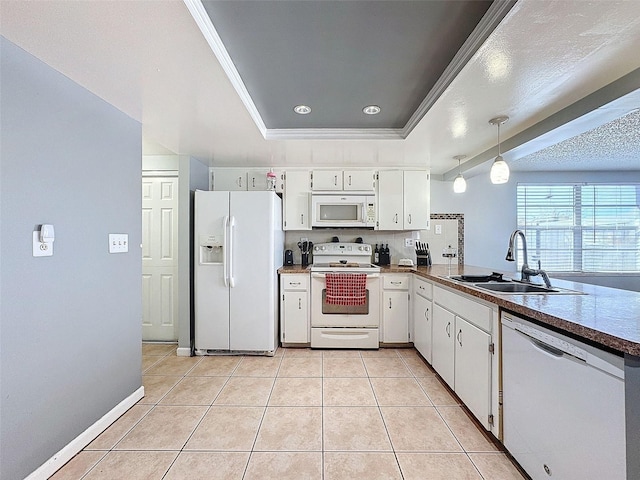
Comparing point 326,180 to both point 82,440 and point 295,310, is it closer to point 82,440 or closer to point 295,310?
point 295,310

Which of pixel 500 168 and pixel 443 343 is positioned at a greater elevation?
pixel 500 168

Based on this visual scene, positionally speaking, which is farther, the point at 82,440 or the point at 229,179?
the point at 229,179

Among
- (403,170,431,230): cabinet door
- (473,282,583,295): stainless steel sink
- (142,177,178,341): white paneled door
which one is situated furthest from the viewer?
(403,170,431,230): cabinet door

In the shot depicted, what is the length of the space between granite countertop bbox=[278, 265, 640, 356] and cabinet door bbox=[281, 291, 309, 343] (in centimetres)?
185

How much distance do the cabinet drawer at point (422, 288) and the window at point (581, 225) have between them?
175 cm

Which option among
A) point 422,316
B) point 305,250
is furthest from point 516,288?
point 305,250

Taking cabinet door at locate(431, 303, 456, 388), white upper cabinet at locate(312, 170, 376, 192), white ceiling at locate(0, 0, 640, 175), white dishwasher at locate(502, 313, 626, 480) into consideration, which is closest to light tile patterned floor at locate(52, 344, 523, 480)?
cabinet door at locate(431, 303, 456, 388)

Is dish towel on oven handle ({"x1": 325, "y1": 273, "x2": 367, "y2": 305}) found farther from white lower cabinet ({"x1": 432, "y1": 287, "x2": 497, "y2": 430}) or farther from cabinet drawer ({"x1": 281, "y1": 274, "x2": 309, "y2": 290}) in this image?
white lower cabinet ({"x1": 432, "y1": 287, "x2": 497, "y2": 430})

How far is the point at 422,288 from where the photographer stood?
305cm

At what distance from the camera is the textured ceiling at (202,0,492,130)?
4.40 feet

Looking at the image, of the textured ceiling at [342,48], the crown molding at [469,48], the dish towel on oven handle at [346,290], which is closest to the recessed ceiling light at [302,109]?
the textured ceiling at [342,48]

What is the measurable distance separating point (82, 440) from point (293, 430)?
3.99ft

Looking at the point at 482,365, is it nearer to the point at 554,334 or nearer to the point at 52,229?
the point at 554,334

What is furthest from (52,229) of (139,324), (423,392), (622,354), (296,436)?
(423,392)
